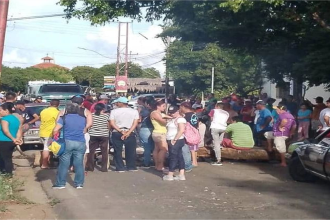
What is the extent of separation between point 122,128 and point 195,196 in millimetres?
3313

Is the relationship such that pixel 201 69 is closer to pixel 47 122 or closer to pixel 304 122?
pixel 304 122

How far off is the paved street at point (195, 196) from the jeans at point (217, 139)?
101 cm

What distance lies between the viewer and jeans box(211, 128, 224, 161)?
15.0 m

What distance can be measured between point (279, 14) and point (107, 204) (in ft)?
30.4

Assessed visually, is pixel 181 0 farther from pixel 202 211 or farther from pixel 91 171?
pixel 202 211

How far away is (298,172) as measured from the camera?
12.7 metres

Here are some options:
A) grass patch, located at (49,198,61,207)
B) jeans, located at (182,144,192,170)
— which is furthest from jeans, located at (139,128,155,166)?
grass patch, located at (49,198,61,207)

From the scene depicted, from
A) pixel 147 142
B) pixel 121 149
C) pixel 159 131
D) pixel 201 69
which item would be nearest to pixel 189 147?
pixel 159 131

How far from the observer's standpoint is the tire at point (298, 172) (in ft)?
41.3

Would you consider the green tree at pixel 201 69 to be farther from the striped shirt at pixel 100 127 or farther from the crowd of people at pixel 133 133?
the striped shirt at pixel 100 127

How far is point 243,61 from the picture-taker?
124ft

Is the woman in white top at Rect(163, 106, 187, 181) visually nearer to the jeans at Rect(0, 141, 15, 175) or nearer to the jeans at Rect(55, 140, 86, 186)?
the jeans at Rect(55, 140, 86, 186)

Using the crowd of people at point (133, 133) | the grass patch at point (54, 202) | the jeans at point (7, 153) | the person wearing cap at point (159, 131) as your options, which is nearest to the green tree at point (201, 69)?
the crowd of people at point (133, 133)

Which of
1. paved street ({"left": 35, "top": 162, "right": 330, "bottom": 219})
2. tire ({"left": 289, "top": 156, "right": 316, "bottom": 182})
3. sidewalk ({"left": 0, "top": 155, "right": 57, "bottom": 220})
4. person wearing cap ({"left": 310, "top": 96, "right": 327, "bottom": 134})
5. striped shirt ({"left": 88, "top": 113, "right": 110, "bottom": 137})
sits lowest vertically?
sidewalk ({"left": 0, "top": 155, "right": 57, "bottom": 220})
